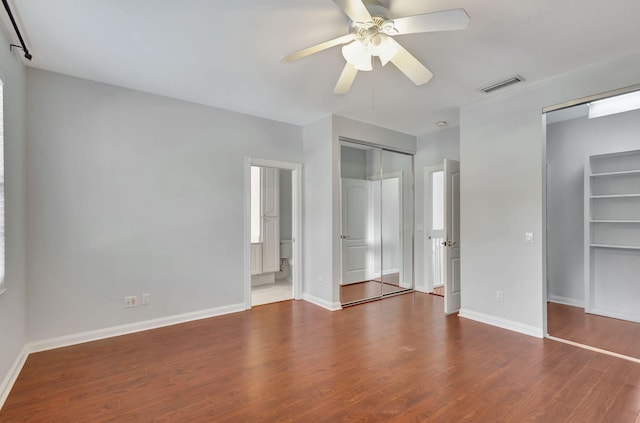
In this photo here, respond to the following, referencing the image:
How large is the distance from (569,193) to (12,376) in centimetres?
658

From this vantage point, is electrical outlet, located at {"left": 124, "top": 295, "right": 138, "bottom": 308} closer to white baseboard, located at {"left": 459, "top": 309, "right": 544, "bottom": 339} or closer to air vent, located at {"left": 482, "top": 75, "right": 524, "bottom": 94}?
white baseboard, located at {"left": 459, "top": 309, "right": 544, "bottom": 339}

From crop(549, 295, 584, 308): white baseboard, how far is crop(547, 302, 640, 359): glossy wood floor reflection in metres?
0.14

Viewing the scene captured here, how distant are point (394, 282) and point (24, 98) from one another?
17.7 ft

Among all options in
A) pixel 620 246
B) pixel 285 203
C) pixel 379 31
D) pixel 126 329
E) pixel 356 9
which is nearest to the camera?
pixel 356 9

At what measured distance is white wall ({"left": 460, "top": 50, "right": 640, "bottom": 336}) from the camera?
3.37 meters

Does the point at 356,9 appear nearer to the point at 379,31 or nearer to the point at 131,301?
Result: the point at 379,31

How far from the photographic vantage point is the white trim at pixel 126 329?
310cm

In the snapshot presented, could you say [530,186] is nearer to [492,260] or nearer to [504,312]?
[492,260]

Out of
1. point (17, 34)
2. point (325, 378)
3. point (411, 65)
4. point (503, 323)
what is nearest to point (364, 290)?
point (503, 323)

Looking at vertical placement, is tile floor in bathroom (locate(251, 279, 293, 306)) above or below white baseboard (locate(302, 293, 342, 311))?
below

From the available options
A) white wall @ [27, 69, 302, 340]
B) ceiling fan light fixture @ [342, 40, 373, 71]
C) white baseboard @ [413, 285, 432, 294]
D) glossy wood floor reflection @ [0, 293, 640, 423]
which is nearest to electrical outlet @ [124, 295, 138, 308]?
white wall @ [27, 69, 302, 340]

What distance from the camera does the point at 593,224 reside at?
14.0 ft

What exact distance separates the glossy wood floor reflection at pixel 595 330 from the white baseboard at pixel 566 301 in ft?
0.47

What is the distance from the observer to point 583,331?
139 inches
